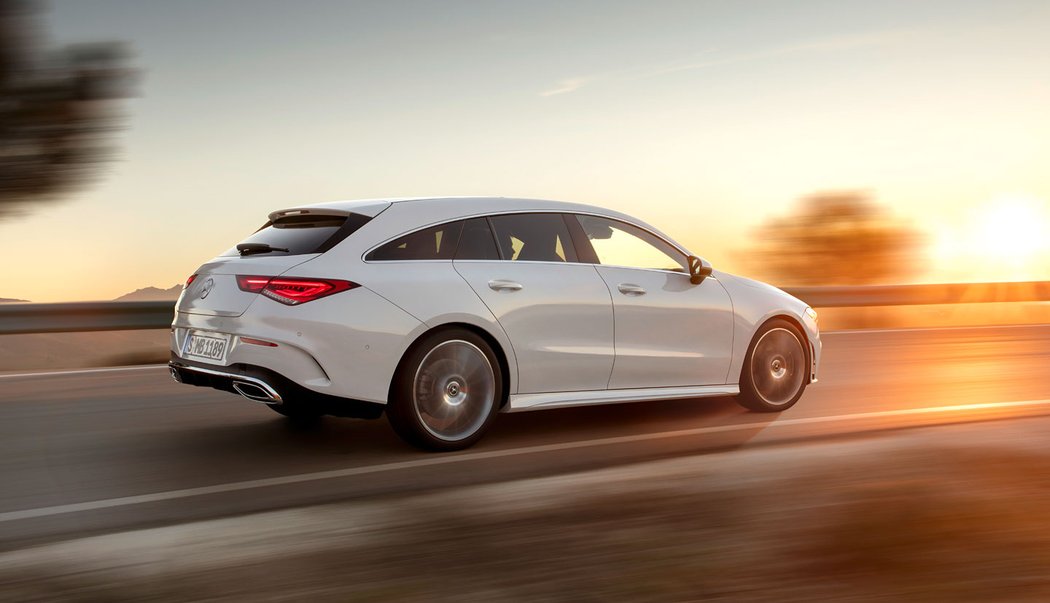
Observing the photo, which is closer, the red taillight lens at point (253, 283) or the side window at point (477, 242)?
the red taillight lens at point (253, 283)

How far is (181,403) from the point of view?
345 inches

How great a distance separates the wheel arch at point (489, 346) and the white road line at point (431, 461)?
386mm

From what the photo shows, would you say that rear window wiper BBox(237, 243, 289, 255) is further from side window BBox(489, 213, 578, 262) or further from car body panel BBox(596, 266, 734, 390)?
car body panel BBox(596, 266, 734, 390)

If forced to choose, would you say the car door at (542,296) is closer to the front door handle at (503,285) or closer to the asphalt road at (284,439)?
the front door handle at (503,285)

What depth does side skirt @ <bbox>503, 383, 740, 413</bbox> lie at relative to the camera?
23.2ft

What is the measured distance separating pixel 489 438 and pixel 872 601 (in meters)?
3.79

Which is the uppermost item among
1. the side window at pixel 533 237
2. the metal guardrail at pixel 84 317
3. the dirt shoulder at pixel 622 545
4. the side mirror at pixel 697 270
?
the side window at pixel 533 237

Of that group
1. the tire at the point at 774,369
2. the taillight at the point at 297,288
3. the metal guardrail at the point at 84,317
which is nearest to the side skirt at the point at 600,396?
the tire at the point at 774,369

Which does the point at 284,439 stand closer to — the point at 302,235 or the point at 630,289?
the point at 302,235

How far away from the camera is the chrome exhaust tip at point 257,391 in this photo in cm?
627

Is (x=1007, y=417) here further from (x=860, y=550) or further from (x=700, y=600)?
(x=700, y=600)

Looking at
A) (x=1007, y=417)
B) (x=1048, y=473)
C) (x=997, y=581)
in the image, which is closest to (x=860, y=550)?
(x=997, y=581)

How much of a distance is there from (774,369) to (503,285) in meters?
2.60

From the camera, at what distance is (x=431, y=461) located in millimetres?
6629
